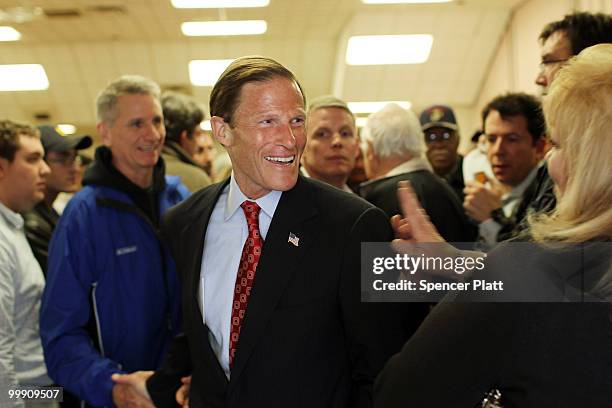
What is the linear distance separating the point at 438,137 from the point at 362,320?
7.91ft

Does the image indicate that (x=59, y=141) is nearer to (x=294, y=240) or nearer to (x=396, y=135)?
(x=396, y=135)

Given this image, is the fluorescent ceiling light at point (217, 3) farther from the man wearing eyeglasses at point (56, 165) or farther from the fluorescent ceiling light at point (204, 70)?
the man wearing eyeglasses at point (56, 165)

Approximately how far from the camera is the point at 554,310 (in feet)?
3.22

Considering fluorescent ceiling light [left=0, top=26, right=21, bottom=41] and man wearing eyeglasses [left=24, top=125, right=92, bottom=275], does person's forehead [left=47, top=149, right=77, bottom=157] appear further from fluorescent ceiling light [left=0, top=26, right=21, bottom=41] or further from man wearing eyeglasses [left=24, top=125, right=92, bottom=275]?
fluorescent ceiling light [left=0, top=26, right=21, bottom=41]

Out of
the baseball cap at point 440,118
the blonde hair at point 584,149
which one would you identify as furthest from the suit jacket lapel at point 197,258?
the baseball cap at point 440,118

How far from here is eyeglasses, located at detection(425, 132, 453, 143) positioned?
3.63 m

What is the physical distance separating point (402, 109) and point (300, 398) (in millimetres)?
1548

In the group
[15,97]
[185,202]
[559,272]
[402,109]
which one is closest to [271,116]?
[185,202]

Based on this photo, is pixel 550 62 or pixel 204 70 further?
pixel 204 70

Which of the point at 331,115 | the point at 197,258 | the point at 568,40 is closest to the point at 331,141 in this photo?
the point at 331,115

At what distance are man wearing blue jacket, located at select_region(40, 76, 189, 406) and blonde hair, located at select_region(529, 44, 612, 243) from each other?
4.45ft

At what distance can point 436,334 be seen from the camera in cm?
104

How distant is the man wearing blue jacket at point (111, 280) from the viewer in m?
1.92

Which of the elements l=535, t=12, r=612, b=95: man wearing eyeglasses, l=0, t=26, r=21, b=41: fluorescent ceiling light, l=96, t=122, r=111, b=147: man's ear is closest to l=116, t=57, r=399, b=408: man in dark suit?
l=96, t=122, r=111, b=147: man's ear
